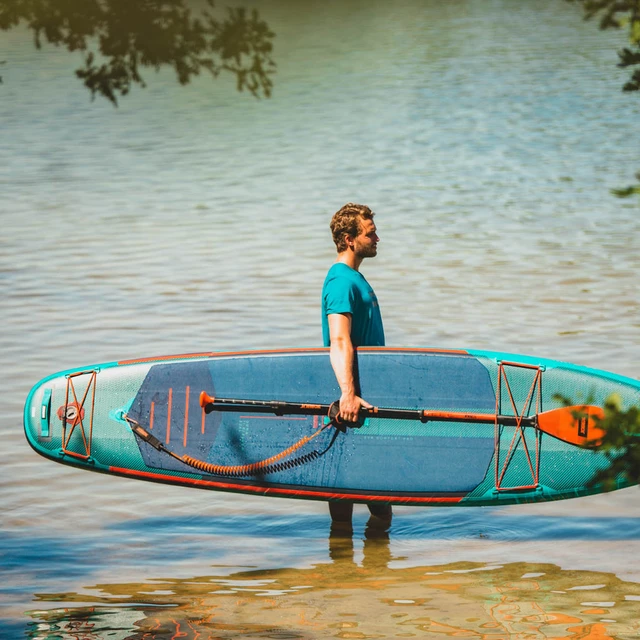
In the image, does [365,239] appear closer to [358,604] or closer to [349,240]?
[349,240]

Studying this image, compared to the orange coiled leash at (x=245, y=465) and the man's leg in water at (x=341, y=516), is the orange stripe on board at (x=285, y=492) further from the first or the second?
the man's leg in water at (x=341, y=516)

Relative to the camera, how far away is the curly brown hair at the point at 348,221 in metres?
6.85

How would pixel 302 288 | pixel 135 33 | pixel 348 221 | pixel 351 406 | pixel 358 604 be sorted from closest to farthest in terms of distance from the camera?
1. pixel 135 33
2. pixel 358 604
3. pixel 348 221
4. pixel 351 406
5. pixel 302 288

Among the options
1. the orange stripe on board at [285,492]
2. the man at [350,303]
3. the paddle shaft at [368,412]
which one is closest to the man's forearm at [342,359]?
the man at [350,303]

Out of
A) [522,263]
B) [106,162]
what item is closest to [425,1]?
[106,162]

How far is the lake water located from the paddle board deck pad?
1.26ft

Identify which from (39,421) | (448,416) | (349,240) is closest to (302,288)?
(39,421)

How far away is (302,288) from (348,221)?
7.56 metres

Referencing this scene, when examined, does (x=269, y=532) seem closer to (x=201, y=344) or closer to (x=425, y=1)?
(x=201, y=344)

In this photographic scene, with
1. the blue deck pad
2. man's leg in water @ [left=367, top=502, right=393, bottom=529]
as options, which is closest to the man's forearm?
the blue deck pad

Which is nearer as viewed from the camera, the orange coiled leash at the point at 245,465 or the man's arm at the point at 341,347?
the man's arm at the point at 341,347

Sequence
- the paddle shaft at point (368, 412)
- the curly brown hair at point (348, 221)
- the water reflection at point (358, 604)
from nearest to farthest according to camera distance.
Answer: the water reflection at point (358, 604) < the curly brown hair at point (348, 221) < the paddle shaft at point (368, 412)

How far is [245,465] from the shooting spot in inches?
297

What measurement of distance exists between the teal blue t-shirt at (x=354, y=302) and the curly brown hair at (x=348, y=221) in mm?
142
